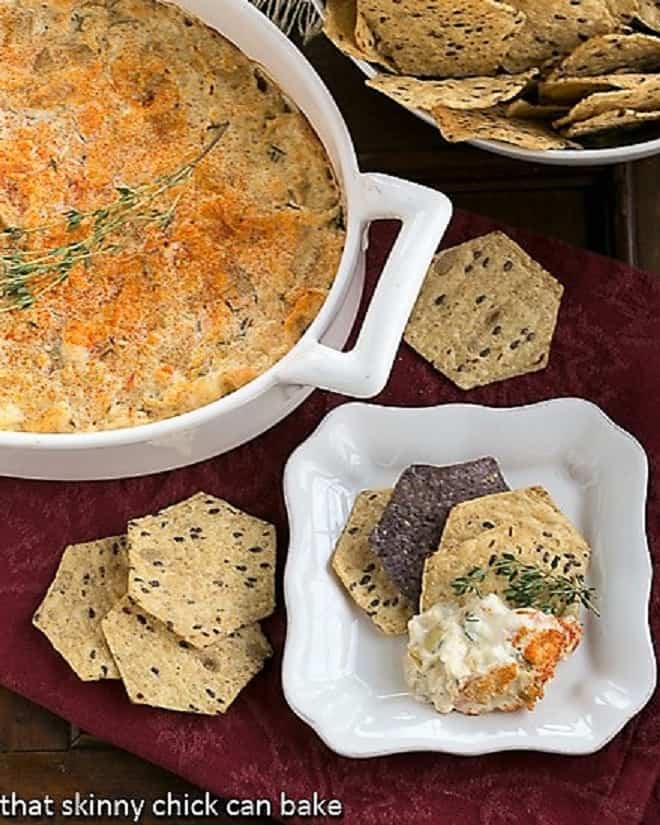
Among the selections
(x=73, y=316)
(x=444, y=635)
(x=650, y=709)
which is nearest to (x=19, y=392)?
(x=73, y=316)

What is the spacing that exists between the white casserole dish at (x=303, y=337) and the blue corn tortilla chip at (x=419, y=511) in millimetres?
180

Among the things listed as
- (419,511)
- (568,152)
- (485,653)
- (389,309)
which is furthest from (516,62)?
(485,653)

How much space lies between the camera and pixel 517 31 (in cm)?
180

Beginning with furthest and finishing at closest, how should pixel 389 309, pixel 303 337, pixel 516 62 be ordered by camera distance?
pixel 516 62, pixel 303 337, pixel 389 309

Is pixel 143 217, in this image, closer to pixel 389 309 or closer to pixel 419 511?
pixel 389 309

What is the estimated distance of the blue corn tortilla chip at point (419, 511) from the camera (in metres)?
1.82

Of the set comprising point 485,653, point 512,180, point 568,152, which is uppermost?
point 568,152

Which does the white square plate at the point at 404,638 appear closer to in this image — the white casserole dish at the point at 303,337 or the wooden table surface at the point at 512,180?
the white casserole dish at the point at 303,337

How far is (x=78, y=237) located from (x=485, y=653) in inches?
26.9

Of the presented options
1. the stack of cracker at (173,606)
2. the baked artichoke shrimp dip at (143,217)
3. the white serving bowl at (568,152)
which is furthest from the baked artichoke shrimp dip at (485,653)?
the white serving bowl at (568,152)

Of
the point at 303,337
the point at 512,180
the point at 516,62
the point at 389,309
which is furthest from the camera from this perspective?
the point at 512,180

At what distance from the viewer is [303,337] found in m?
1.75

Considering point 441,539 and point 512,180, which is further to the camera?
point 512,180

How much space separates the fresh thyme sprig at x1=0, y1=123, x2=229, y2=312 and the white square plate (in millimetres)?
335
